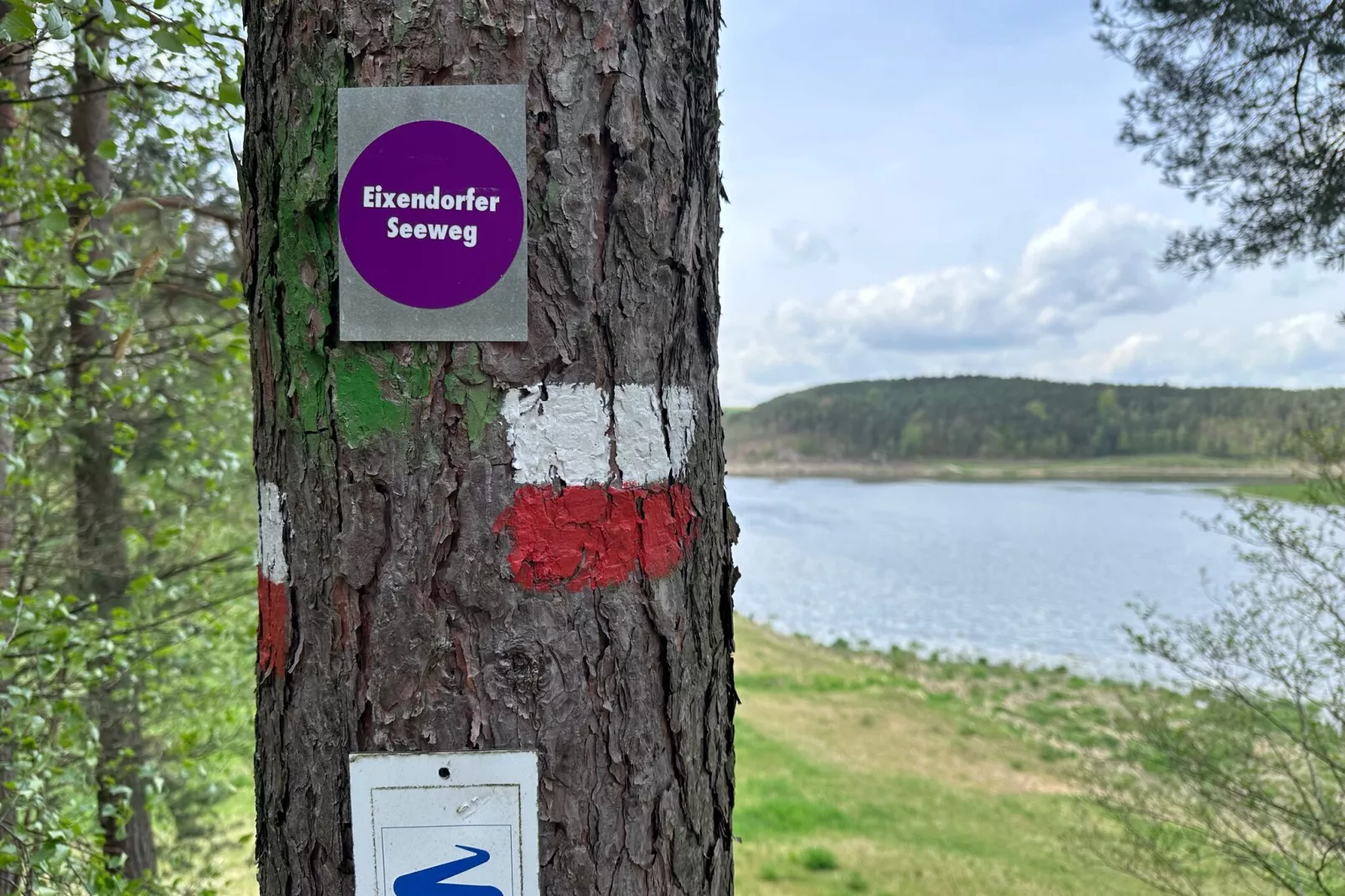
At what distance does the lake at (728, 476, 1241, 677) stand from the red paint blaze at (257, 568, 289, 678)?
520 cm

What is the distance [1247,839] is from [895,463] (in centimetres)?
5398

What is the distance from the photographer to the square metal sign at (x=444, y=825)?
0.77m

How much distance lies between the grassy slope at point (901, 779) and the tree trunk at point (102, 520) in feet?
3.13

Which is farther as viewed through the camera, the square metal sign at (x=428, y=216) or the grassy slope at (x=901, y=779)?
the grassy slope at (x=901, y=779)

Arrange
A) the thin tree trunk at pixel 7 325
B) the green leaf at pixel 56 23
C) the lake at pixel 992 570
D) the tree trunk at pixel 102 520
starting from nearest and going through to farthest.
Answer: the green leaf at pixel 56 23, the thin tree trunk at pixel 7 325, the tree trunk at pixel 102 520, the lake at pixel 992 570

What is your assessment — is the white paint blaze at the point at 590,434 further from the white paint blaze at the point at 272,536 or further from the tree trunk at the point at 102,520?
the tree trunk at the point at 102,520

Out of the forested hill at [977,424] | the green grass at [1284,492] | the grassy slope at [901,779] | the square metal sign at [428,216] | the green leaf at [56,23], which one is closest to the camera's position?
the square metal sign at [428,216]

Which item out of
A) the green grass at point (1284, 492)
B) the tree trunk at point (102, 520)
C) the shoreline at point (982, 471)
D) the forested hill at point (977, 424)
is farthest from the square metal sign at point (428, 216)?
the shoreline at point (982, 471)

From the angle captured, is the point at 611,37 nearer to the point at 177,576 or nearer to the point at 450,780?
the point at 450,780

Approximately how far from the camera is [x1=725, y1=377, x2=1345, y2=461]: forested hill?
1284 inches

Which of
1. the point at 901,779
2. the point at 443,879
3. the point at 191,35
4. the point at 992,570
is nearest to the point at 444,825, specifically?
the point at 443,879

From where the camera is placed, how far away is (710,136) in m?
0.86

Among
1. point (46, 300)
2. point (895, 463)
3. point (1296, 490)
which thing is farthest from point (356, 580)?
point (895, 463)

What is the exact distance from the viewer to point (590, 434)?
30.3 inches
